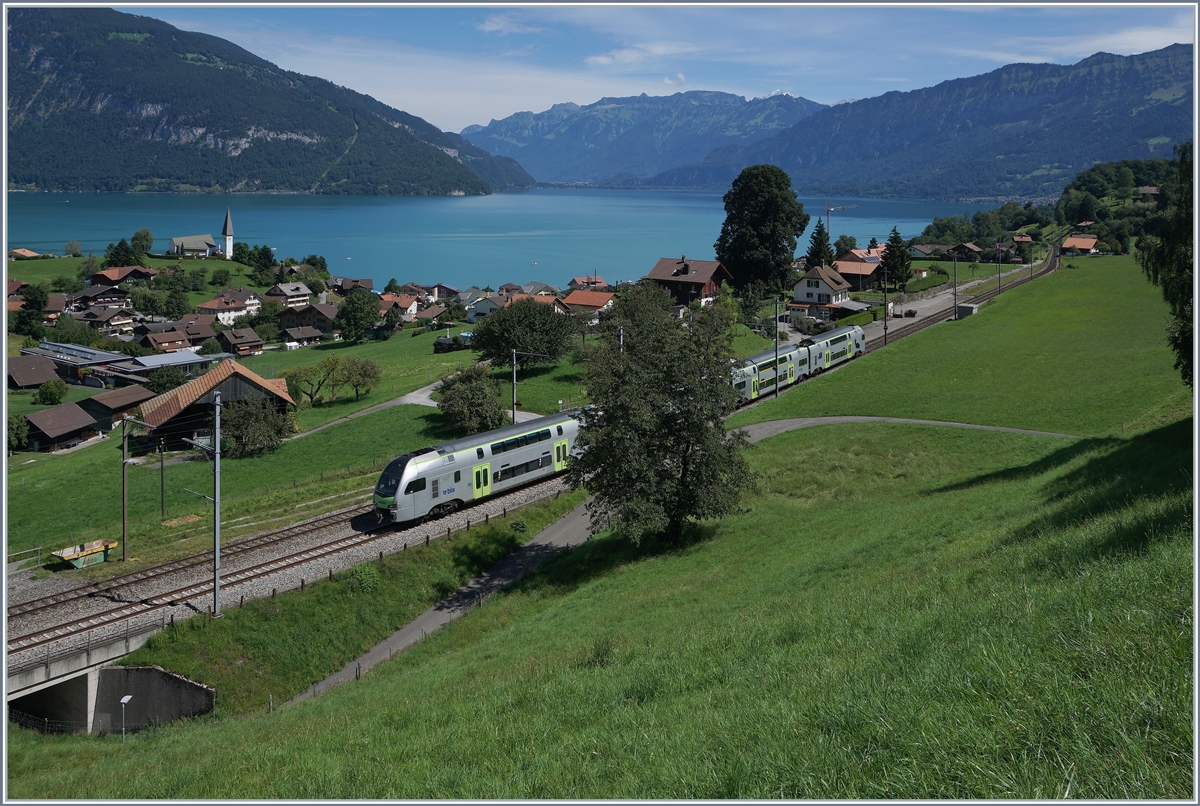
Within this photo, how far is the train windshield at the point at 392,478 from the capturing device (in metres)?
29.0

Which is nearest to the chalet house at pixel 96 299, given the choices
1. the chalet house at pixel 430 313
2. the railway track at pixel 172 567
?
the chalet house at pixel 430 313

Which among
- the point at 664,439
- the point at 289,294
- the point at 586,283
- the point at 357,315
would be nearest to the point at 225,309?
the point at 289,294

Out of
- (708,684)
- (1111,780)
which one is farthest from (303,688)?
(1111,780)

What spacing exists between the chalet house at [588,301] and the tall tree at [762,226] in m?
14.3

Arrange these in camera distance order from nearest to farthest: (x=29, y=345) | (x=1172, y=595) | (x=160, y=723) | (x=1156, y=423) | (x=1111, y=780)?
(x=1111, y=780), (x=1172, y=595), (x=160, y=723), (x=1156, y=423), (x=29, y=345)

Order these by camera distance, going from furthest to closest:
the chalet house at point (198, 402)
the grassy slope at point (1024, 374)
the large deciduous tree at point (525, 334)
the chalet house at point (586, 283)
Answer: the chalet house at point (586, 283)
the large deciduous tree at point (525, 334)
the chalet house at point (198, 402)
the grassy slope at point (1024, 374)

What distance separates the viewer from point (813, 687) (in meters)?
9.91

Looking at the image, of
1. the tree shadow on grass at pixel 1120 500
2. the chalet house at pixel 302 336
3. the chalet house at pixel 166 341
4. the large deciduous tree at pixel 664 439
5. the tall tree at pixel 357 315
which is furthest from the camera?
the chalet house at pixel 302 336

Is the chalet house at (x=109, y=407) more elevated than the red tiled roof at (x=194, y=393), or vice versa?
the red tiled roof at (x=194, y=393)

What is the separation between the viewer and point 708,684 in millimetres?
11633

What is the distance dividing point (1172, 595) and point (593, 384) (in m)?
19.4

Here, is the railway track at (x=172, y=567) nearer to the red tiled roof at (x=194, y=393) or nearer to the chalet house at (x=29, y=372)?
the red tiled roof at (x=194, y=393)

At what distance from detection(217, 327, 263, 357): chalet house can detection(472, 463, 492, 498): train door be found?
251 feet

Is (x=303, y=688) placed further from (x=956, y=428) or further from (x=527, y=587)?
(x=956, y=428)
